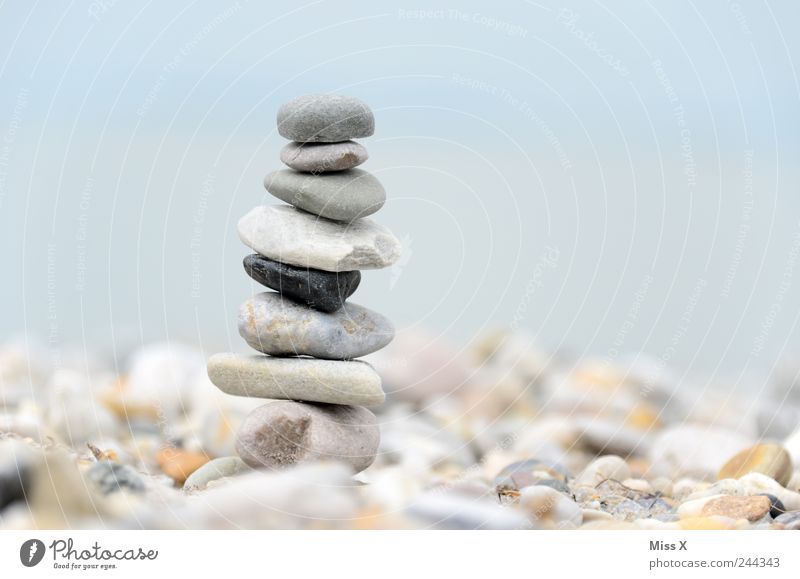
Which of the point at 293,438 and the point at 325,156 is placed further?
the point at 293,438

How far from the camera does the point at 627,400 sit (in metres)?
9.73

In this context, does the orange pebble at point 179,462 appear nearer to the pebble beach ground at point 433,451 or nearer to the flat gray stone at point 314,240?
the pebble beach ground at point 433,451

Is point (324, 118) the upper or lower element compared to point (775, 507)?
upper

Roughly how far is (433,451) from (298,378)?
1.77m

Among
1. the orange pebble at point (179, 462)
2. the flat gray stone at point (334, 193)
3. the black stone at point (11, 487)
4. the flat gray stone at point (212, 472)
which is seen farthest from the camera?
the orange pebble at point (179, 462)

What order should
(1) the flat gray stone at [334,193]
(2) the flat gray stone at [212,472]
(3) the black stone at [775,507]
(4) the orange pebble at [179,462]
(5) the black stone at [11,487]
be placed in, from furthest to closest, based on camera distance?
(4) the orange pebble at [179,462]
(2) the flat gray stone at [212,472]
(3) the black stone at [775,507]
(1) the flat gray stone at [334,193]
(5) the black stone at [11,487]

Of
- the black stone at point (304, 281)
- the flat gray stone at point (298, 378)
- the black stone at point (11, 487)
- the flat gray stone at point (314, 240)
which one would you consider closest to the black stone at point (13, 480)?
the black stone at point (11, 487)

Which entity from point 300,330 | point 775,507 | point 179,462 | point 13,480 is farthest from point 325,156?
point 775,507

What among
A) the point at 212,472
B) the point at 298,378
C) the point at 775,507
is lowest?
the point at 775,507

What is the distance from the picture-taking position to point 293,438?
283 inches

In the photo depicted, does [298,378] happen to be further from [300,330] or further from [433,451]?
[433,451]

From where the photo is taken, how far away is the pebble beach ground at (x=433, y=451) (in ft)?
23.2

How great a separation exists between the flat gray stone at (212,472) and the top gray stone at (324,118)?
211cm

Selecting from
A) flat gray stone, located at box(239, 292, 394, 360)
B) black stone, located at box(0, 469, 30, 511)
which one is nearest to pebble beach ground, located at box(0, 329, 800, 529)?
black stone, located at box(0, 469, 30, 511)
